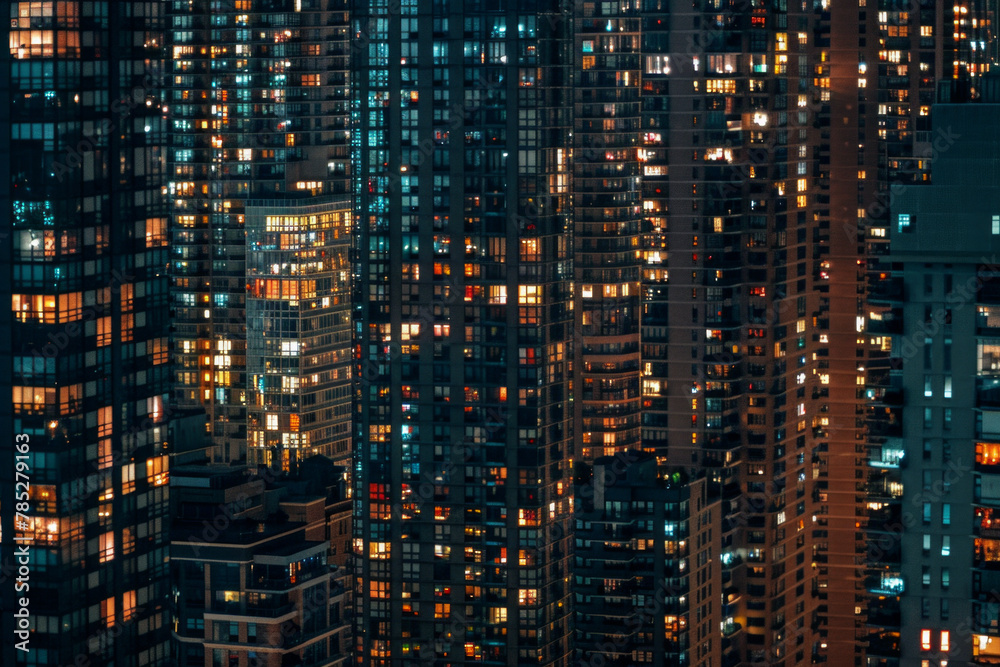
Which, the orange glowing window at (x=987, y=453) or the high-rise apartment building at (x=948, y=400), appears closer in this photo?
the high-rise apartment building at (x=948, y=400)

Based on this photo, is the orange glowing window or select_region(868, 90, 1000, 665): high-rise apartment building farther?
the orange glowing window

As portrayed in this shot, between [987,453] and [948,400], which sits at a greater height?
[948,400]

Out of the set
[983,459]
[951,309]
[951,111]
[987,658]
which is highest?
[951,111]

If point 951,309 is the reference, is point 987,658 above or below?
below

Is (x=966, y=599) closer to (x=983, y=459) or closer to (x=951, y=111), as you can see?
(x=983, y=459)

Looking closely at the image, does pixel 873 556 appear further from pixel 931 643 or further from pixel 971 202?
pixel 971 202

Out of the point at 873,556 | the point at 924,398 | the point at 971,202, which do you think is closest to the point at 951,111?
the point at 971,202

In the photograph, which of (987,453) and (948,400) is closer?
(987,453)
